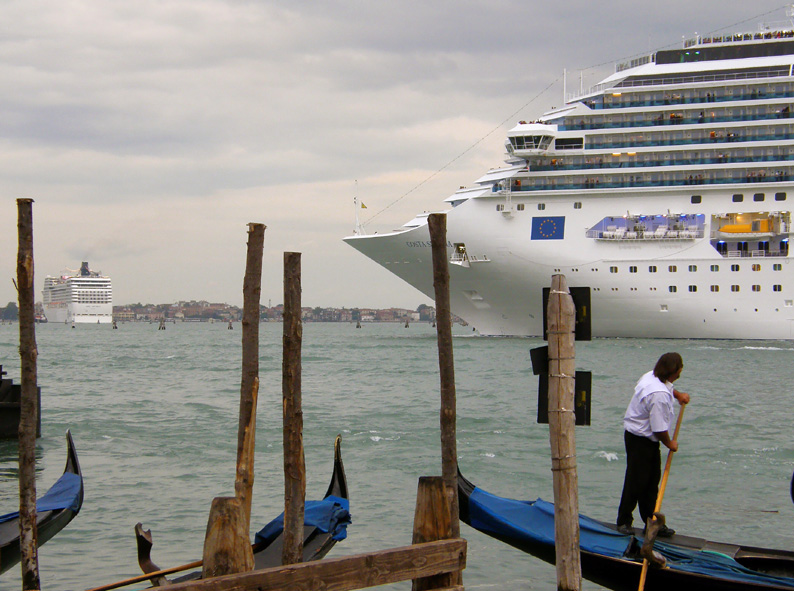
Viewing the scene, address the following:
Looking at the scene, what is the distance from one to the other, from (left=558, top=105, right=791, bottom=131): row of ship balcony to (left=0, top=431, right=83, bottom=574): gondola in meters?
39.8

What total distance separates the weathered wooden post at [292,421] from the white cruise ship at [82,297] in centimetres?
13398

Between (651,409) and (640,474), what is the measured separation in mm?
508

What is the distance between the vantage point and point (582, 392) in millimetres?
5953


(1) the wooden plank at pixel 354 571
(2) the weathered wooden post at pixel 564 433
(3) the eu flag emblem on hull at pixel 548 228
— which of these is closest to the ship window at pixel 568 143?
(3) the eu flag emblem on hull at pixel 548 228

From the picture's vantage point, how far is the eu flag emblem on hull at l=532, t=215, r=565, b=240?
138ft

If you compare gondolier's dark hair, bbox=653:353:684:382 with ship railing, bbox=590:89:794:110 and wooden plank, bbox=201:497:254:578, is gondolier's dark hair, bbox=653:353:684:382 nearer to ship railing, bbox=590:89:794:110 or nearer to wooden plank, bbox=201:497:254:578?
wooden plank, bbox=201:497:254:578

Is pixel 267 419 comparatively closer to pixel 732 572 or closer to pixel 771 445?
pixel 771 445

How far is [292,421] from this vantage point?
6.42m

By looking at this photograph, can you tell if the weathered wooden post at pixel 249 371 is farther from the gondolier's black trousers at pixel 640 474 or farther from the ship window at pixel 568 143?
the ship window at pixel 568 143

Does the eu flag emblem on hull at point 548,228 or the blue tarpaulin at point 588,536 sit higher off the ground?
the eu flag emblem on hull at point 548,228

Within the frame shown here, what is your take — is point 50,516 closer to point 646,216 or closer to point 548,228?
point 548,228

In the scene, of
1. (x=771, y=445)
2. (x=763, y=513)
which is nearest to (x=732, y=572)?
(x=763, y=513)

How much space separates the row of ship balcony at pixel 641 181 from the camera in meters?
42.6

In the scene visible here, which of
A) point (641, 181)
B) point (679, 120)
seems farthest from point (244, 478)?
point (679, 120)
